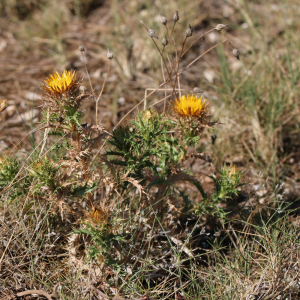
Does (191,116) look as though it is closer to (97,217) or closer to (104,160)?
(104,160)

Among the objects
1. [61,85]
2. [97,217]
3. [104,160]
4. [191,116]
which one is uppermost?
[61,85]

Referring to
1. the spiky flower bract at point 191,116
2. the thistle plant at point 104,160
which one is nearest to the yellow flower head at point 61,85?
the thistle plant at point 104,160

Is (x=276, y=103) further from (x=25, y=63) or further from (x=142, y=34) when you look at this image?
(x=25, y=63)

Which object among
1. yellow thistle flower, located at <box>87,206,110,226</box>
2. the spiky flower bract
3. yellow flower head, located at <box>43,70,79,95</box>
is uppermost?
yellow flower head, located at <box>43,70,79,95</box>

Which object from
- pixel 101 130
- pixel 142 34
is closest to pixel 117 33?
pixel 142 34

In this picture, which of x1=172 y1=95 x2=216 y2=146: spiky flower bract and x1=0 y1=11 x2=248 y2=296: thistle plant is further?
x1=172 y1=95 x2=216 y2=146: spiky flower bract

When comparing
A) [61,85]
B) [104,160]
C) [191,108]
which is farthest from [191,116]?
[61,85]

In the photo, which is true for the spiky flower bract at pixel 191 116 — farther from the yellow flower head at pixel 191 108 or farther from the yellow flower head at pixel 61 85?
the yellow flower head at pixel 61 85

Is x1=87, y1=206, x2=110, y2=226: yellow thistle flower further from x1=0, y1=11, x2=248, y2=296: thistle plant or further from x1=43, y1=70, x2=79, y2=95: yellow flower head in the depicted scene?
x1=43, y1=70, x2=79, y2=95: yellow flower head

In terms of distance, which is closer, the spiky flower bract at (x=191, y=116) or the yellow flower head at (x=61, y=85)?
the yellow flower head at (x=61, y=85)

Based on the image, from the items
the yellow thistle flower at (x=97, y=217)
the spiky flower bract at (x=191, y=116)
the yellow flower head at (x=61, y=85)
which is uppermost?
the yellow flower head at (x=61, y=85)

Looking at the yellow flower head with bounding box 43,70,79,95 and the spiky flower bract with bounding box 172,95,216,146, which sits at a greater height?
the yellow flower head with bounding box 43,70,79,95

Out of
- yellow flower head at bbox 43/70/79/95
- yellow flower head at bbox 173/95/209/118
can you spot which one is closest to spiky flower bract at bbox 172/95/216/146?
yellow flower head at bbox 173/95/209/118

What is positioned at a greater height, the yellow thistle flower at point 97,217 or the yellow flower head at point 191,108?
the yellow flower head at point 191,108
